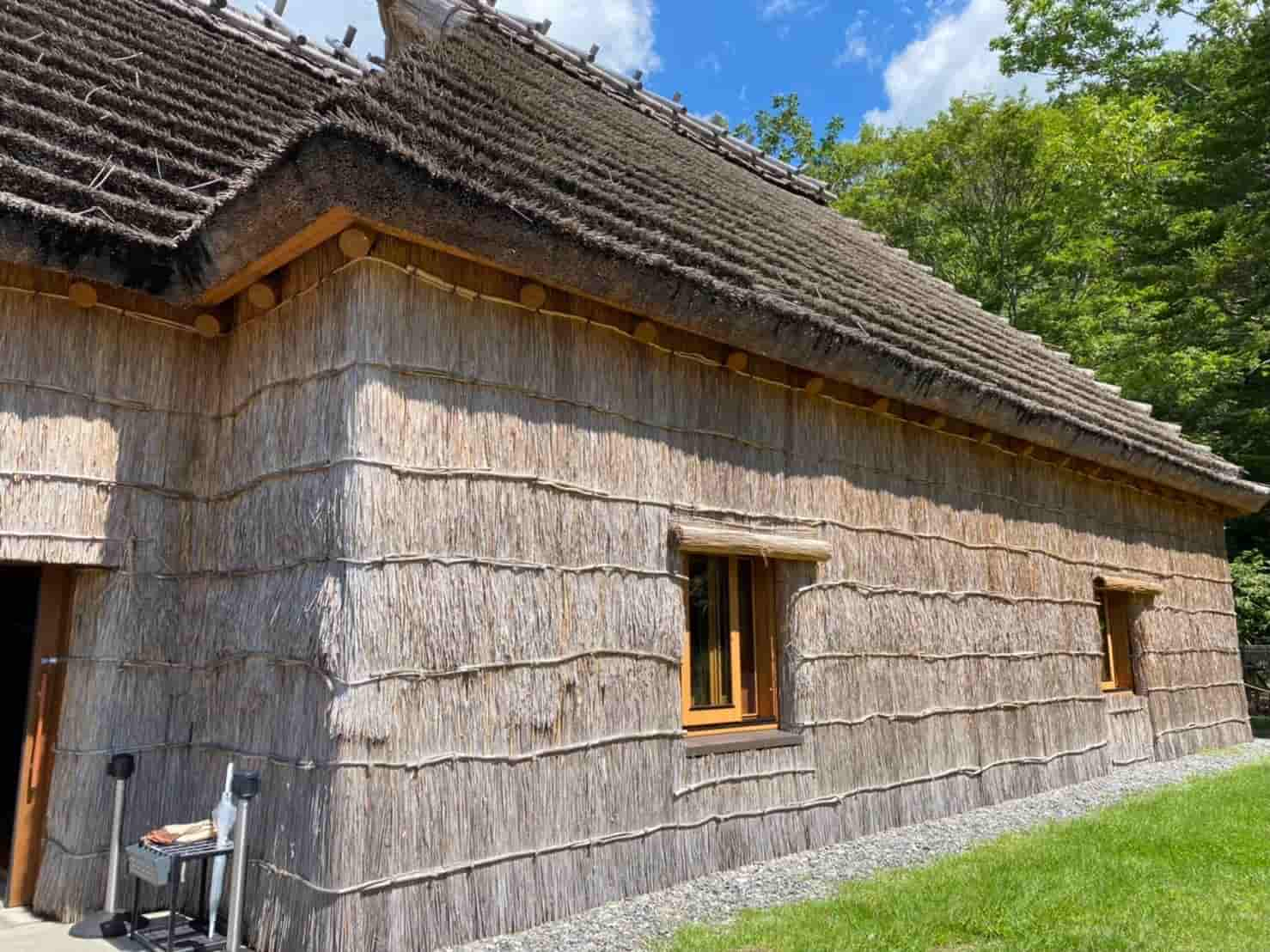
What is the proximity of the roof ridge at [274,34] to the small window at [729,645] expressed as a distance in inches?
187

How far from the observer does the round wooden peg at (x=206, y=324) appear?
4.34m

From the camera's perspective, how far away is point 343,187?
11.0 feet

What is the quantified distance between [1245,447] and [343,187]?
1807cm

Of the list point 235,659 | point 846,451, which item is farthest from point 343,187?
point 846,451

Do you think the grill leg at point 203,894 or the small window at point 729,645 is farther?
the small window at point 729,645

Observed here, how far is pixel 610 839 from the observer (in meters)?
4.06

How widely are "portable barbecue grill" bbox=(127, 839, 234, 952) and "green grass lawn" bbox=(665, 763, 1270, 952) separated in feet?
5.67

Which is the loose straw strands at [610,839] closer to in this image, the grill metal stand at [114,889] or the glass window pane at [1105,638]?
the grill metal stand at [114,889]

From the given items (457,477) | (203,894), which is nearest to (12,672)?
(203,894)

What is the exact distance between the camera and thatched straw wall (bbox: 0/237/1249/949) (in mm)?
3416

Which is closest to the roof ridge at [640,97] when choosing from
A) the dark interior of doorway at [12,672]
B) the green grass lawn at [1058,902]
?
the dark interior of doorway at [12,672]

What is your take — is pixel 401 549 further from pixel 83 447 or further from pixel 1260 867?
pixel 1260 867

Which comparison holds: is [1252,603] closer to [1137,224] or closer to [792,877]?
[1137,224]

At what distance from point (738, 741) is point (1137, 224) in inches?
687
